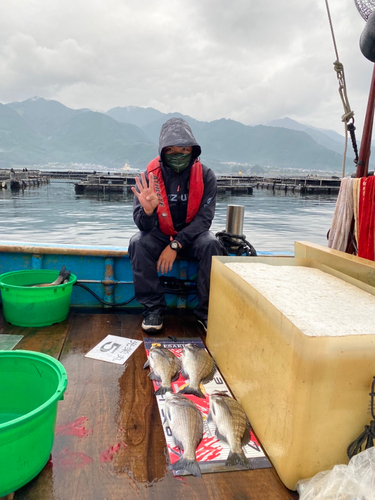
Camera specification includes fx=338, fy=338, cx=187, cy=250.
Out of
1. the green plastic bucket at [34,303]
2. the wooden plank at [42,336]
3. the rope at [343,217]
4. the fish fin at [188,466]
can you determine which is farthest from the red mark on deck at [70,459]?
the rope at [343,217]

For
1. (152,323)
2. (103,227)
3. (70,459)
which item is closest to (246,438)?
(70,459)

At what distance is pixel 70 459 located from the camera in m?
1.57

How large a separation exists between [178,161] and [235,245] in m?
1.01

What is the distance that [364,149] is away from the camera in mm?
3344

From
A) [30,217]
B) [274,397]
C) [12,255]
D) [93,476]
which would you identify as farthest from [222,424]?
[30,217]

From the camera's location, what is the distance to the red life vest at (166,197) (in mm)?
3295

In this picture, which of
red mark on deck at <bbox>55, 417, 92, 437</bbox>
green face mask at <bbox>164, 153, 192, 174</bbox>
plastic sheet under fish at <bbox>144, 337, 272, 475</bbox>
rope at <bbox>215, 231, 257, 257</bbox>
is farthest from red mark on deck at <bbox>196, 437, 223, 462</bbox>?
green face mask at <bbox>164, 153, 192, 174</bbox>

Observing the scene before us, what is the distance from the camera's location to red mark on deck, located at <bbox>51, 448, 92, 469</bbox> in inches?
60.4

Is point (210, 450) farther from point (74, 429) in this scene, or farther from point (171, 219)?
point (171, 219)

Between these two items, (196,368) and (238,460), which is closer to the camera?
(238,460)

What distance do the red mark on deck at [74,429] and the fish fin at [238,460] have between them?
2.37ft

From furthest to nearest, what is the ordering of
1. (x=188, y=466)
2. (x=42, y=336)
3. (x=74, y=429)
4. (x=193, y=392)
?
(x=42, y=336)
(x=193, y=392)
(x=74, y=429)
(x=188, y=466)

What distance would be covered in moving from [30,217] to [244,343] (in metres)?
23.2

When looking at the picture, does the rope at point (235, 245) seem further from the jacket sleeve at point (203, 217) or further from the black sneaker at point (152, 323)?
the black sneaker at point (152, 323)
